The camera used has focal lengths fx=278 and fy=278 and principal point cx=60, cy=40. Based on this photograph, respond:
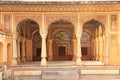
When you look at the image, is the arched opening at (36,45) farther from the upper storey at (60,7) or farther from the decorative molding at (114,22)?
the decorative molding at (114,22)

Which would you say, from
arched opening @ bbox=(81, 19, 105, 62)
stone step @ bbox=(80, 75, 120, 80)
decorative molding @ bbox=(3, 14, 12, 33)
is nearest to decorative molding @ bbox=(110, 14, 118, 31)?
stone step @ bbox=(80, 75, 120, 80)

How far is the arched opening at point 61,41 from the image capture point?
801 inches

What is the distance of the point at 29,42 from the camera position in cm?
1988

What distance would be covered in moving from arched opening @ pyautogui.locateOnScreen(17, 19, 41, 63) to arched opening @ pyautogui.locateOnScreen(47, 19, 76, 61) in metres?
1.17

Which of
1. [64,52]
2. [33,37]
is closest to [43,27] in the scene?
[33,37]

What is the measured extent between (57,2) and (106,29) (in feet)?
9.87

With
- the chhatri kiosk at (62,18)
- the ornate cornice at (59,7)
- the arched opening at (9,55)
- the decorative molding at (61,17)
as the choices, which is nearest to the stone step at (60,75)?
the chhatri kiosk at (62,18)

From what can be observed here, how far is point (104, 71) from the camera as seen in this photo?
47.0 feet

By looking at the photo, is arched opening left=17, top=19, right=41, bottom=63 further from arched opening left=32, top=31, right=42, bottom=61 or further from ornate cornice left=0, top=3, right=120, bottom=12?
ornate cornice left=0, top=3, right=120, bottom=12

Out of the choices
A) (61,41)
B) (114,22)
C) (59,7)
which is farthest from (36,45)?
(114,22)

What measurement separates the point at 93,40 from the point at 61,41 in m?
2.66

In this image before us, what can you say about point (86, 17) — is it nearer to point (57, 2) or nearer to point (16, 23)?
point (57, 2)

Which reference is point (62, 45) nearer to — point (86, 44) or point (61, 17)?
point (86, 44)

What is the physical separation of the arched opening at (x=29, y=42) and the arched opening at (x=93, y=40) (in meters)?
3.65
